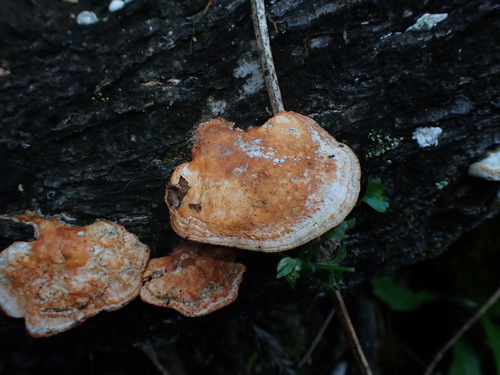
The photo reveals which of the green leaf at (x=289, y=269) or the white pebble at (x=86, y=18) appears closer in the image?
the white pebble at (x=86, y=18)

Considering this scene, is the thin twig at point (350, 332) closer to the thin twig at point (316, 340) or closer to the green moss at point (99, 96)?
the thin twig at point (316, 340)

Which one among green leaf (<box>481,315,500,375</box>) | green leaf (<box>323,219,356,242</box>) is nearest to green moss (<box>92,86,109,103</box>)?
green leaf (<box>323,219,356,242</box>)

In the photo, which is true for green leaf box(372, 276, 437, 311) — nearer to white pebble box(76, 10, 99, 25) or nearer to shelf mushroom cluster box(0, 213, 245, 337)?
shelf mushroom cluster box(0, 213, 245, 337)

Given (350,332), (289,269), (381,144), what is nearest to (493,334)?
(350,332)

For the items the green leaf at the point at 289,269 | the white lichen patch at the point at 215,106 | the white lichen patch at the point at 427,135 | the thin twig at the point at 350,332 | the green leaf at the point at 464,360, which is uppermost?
the white lichen patch at the point at 215,106

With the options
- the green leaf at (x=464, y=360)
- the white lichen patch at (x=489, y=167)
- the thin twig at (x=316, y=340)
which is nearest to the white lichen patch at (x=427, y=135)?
the white lichen patch at (x=489, y=167)

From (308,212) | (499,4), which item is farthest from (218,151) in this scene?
(499,4)

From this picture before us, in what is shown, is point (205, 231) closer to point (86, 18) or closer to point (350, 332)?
point (86, 18)
